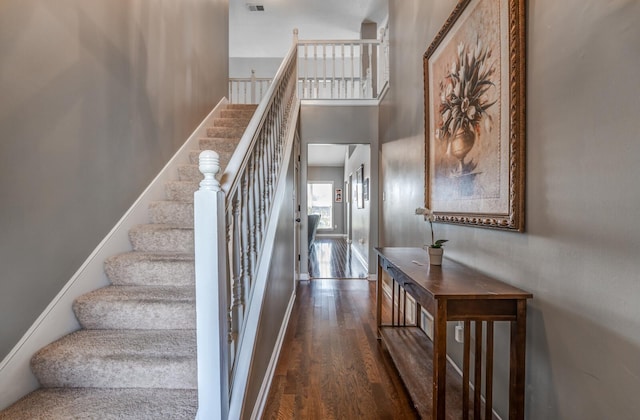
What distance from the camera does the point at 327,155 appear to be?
9.62 meters

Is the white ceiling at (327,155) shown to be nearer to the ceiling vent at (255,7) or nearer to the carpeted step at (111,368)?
the ceiling vent at (255,7)

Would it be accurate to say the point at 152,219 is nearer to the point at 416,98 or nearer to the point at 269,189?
the point at 269,189

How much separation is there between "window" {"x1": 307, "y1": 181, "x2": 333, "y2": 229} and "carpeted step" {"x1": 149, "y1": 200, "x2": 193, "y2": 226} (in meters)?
8.52

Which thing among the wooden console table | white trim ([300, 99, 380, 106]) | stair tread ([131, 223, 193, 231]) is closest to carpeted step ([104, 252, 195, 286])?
stair tread ([131, 223, 193, 231])

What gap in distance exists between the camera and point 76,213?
161 centimetres

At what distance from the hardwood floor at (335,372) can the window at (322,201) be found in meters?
7.63

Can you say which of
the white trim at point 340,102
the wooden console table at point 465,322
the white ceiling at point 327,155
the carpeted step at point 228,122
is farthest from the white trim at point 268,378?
the white ceiling at point 327,155

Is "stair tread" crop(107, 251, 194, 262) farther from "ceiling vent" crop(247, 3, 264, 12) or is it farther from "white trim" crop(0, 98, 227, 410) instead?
"ceiling vent" crop(247, 3, 264, 12)

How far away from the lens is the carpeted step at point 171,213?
220 centimetres

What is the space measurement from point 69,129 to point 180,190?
2.94 ft

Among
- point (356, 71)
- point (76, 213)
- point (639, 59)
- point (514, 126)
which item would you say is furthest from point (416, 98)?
point (356, 71)

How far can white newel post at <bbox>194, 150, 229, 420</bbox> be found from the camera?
1.03m

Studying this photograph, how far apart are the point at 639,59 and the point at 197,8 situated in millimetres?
3653

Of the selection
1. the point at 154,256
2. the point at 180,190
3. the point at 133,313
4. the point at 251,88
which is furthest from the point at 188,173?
the point at 251,88
